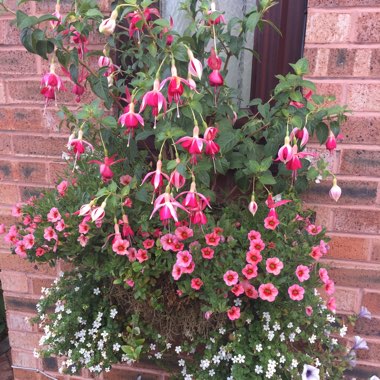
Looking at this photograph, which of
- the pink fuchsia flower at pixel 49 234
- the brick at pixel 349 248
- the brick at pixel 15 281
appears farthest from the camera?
the brick at pixel 15 281

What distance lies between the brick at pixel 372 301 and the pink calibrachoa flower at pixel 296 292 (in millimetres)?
462

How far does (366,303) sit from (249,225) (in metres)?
0.57

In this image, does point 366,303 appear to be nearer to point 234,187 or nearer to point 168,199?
point 234,187

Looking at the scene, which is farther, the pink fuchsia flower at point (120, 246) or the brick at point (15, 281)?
the brick at point (15, 281)

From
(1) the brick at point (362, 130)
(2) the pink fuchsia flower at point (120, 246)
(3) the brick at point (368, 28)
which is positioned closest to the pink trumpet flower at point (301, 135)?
(1) the brick at point (362, 130)

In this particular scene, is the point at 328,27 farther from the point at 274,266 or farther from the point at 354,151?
the point at 274,266

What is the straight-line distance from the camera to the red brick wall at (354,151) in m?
1.29

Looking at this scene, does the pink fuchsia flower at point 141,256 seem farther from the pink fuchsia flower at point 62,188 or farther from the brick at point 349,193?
the brick at point 349,193

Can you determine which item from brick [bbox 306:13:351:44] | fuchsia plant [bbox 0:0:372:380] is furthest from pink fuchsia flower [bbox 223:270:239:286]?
brick [bbox 306:13:351:44]

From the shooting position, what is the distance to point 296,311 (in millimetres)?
1222

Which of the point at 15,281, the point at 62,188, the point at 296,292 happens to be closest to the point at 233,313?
the point at 296,292

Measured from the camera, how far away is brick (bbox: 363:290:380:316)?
A: 1481 mm

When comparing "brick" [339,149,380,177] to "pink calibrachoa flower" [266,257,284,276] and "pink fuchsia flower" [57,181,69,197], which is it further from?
"pink fuchsia flower" [57,181,69,197]

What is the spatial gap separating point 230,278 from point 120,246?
308 millimetres
